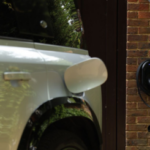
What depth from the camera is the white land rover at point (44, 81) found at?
1.27m

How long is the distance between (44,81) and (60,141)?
37 centimetres

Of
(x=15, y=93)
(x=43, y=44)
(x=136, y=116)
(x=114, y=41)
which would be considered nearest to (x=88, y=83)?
(x=43, y=44)

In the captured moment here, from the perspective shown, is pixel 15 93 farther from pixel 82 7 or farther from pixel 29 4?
pixel 82 7

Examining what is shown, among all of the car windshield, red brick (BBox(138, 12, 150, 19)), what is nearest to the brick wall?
red brick (BBox(138, 12, 150, 19))

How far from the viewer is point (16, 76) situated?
1292 millimetres

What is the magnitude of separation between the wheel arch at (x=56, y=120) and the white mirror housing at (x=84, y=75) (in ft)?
0.27

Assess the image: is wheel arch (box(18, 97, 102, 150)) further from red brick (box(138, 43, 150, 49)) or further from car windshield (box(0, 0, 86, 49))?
red brick (box(138, 43, 150, 49))

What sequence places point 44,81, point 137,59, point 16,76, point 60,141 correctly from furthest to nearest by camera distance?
point 137,59, point 60,141, point 44,81, point 16,76

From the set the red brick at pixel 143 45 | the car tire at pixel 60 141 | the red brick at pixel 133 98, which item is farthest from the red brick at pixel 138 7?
the car tire at pixel 60 141

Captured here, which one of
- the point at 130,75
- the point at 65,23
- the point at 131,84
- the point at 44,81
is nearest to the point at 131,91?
the point at 131,84

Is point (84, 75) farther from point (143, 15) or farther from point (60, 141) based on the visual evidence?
point (143, 15)

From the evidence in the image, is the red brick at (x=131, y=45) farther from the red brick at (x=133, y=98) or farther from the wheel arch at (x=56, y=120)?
the wheel arch at (x=56, y=120)

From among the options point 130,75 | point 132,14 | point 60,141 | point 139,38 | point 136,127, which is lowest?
point 136,127

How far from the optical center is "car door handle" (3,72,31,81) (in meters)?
1.24
